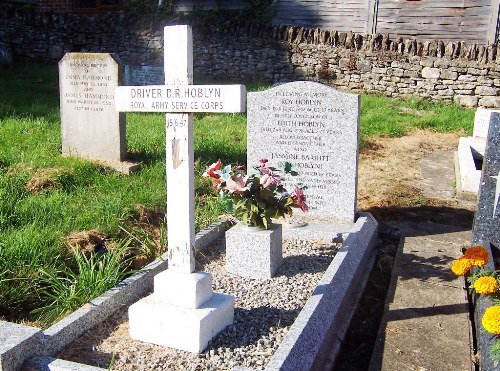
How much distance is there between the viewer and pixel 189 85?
3.03m

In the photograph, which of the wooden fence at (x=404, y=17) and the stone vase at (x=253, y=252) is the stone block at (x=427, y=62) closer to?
the wooden fence at (x=404, y=17)

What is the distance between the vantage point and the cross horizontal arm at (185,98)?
2.90 m

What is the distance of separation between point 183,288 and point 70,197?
2.66 meters

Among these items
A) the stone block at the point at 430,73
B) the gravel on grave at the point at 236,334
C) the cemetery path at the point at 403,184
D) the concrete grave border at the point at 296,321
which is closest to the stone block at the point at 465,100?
the stone block at the point at 430,73

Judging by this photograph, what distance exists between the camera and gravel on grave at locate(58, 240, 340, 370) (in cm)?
296

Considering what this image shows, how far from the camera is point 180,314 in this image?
3070 millimetres

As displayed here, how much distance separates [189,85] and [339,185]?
255 cm

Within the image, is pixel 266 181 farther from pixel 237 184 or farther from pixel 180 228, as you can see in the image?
pixel 180 228

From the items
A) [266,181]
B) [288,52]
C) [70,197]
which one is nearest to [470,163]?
[266,181]

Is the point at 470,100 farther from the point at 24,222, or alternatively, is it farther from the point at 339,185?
the point at 24,222

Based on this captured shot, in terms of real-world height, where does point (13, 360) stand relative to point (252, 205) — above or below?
below

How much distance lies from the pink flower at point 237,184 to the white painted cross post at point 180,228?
90 centimetres

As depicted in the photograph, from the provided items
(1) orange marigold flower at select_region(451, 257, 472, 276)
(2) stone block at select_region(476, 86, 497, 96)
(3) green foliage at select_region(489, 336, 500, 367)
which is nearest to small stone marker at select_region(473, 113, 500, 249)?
(1) orange marigold flower at select_region(451, 257, 472, 276)

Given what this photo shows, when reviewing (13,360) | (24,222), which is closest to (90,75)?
(24,222)
